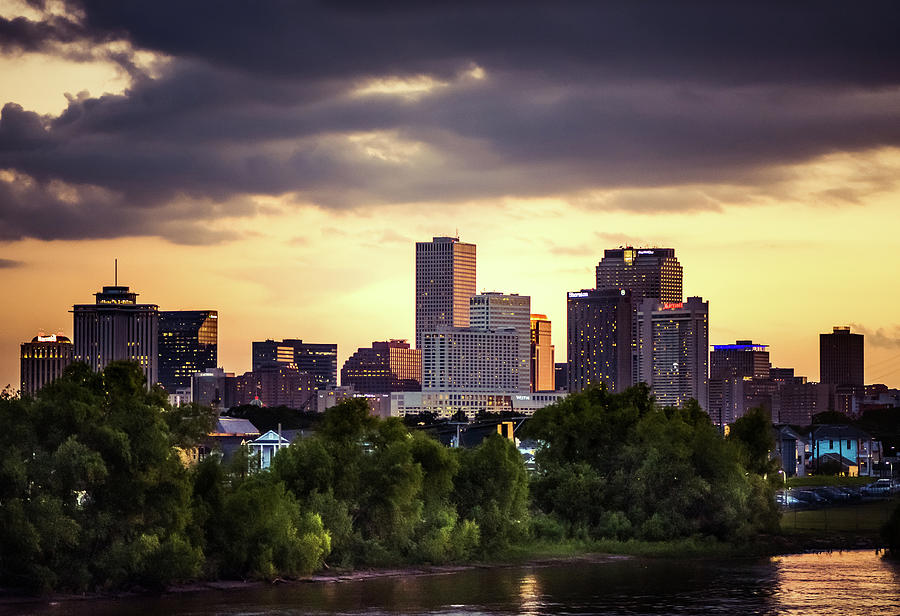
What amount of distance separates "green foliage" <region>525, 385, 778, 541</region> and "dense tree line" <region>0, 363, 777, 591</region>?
137mm

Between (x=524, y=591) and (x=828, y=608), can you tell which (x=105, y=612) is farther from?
(x=828, y=608)

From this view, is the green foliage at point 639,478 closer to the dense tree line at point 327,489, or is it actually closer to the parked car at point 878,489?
the dense tree line at point 327,489

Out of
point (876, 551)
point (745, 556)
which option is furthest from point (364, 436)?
point (876, 551)

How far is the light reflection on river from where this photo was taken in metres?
64.9

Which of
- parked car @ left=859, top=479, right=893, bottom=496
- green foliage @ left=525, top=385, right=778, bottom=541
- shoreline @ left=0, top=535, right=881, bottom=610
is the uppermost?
green foliage @ left=525, top=385, right=778, bottom=541

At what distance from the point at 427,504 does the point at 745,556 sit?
24001 millimetres

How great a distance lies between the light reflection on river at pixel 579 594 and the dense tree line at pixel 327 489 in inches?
101

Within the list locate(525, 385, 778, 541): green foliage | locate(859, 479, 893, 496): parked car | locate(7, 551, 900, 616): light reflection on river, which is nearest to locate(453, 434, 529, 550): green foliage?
locate(7, 551, 900, 616): light reflection on river

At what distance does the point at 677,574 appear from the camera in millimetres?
82375

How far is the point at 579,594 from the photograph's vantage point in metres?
72.6

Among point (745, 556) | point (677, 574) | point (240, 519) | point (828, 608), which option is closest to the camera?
point (828, 608)

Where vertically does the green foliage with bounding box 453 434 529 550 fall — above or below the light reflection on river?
above

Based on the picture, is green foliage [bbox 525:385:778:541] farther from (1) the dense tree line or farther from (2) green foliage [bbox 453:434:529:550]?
(2) green foliage [bbox 453:434:529:550]

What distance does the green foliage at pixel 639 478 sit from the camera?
96.6 metres
